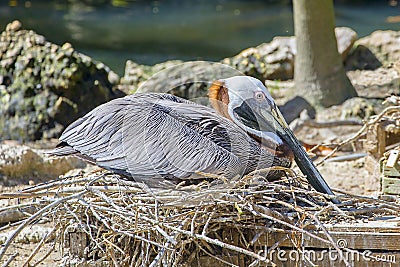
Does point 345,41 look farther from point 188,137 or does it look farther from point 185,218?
point 185,218

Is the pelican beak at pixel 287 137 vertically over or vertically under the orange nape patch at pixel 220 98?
under

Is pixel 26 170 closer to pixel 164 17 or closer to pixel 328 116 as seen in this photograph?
pixel 328 116

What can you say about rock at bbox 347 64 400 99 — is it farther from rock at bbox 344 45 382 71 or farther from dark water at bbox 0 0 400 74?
dark water at bbox 0 0 400 74

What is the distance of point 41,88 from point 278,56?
301cm

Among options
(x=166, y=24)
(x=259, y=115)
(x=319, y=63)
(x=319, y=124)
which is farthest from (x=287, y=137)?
(x=166, y=24)

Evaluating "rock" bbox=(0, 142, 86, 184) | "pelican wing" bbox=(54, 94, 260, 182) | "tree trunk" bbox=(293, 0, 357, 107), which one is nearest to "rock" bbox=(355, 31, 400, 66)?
"tree trunk" bbox=(293, 0, 357, 107)

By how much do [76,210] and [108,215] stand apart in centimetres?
14

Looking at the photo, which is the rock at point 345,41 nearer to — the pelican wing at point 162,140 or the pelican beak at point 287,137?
the pelican beak at point 287,137

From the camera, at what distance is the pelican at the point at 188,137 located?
335cm

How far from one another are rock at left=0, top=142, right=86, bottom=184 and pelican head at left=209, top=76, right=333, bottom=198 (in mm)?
2147

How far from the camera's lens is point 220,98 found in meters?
3.68

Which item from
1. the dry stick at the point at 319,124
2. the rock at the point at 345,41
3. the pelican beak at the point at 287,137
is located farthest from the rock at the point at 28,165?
the rock at the point at 345,41

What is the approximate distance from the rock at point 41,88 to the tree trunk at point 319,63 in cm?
200

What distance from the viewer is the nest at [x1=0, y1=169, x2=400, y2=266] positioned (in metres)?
2.98
